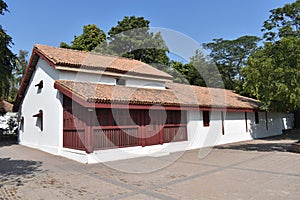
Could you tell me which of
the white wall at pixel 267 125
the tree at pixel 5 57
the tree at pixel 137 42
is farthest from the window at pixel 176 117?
the tree at pixel 137 42

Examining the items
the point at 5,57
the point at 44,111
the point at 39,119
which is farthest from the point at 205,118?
the point at 5,57

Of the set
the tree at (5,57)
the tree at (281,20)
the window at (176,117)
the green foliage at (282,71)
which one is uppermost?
the tree at (281,20)

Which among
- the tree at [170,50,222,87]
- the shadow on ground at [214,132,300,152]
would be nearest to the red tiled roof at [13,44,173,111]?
the shadow on ground at [214,132,300,152]

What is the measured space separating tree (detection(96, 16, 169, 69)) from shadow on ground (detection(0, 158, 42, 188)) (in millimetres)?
21971

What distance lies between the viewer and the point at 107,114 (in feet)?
37.0

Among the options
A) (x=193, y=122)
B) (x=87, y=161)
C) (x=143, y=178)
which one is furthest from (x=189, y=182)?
(x=193, y=122)

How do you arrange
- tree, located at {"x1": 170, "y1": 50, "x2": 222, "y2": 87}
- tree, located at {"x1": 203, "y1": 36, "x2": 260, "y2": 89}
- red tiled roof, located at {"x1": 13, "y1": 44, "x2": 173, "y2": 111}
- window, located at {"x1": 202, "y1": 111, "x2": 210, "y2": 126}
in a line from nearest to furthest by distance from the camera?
red tiled roof, located at {"x1": 13, "y1": 44, "x2": 173, "y2": 111} < window, located at {"x1": 202, "y1": 111, "x2": 210, "y2": 126} < tree, located at {"x1": 170, "y1": 50, "x2": 222, "y2": 87} < tree, located at {"x1": 203, "y1": 36, "x2": 260, "y2": 89}

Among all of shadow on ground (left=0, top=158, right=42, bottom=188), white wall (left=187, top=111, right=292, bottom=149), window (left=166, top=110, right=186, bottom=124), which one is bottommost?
shadow on ground (left=0, top=158, right=42, bottom=188)

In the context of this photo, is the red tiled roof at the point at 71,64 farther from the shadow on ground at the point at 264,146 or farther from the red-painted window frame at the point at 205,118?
the shadow on ground at the point at 264,146

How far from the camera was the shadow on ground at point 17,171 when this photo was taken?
7456 millimetres

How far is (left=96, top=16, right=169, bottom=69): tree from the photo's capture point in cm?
3144

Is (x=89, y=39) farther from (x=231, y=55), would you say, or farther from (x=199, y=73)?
(x=231, y=55)

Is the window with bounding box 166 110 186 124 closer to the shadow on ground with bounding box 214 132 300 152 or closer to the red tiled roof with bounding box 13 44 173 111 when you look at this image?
the shadow on ground with bounding box 214 132 300 152

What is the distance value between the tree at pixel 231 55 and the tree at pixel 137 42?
9.88 m
